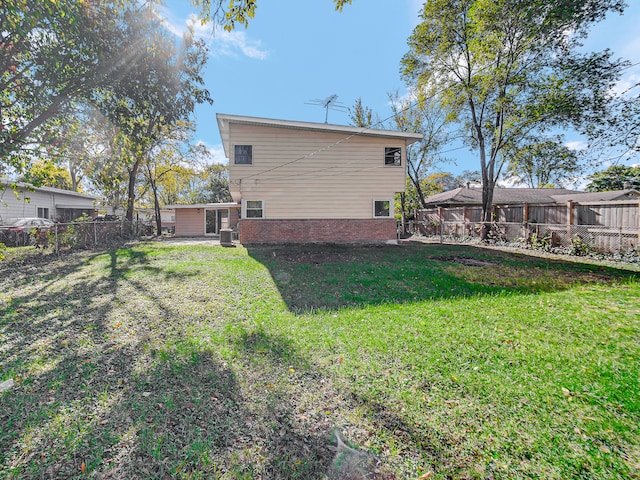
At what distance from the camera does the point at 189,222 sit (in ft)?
74.3

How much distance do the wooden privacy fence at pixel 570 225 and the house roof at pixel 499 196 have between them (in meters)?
6.99

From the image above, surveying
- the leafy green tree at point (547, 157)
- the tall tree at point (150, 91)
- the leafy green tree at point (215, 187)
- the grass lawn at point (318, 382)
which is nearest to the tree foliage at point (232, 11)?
the tall tree at point (150, 91)

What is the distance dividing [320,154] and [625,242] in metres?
11.5

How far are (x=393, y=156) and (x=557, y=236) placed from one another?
7588 mm

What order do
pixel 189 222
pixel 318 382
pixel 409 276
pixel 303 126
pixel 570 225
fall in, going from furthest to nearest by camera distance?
pixel 189 222 → pixel 303 126 → pixel 570 225 → pixel 409 276 → pixel 318 382

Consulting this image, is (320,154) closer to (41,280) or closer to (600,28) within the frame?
(41,280)

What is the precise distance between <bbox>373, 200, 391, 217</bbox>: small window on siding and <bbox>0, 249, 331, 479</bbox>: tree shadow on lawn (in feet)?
35.3

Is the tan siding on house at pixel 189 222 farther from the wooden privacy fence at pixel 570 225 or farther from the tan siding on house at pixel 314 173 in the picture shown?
the wooden privacy fence at pixel 570 225

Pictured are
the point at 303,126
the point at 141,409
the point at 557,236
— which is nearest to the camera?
the point at 141,409

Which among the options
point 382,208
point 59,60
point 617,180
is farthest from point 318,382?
point 617,180

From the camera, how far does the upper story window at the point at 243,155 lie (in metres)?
12.5

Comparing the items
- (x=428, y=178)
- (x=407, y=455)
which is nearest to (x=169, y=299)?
(x=407, y=455)

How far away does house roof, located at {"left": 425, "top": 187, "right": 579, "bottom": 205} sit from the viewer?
22891mm

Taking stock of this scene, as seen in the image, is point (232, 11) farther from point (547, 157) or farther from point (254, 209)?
point (547, 157)
